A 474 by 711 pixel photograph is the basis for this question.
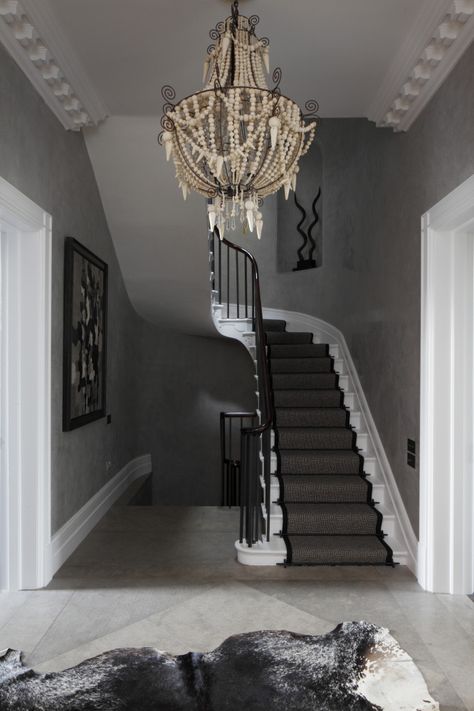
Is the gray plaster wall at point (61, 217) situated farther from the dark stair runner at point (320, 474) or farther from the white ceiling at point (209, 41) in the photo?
the dark stair runner at point (320, 474)

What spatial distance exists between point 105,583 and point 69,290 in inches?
75.6

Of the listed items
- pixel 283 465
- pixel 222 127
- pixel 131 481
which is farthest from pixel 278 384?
pixel 222 127

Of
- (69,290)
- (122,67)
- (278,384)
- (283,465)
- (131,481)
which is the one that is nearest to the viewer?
(122,67)

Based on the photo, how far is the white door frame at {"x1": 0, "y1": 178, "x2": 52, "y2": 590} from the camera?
338cm

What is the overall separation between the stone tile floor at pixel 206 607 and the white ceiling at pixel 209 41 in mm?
3040

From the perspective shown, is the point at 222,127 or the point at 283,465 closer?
the point at 222,127

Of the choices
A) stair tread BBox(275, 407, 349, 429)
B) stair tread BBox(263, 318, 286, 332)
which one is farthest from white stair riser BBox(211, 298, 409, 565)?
stair tread BBox(263, 318, 286, 332)

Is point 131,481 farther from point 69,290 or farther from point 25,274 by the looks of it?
point 25,274

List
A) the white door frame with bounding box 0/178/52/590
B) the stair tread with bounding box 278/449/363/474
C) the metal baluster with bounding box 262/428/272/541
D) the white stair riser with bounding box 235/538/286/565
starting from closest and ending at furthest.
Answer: the white door frame with bounding box 0/178/52/590 → the white stair riser with bounding box 235/538/286/565 → the metal baluster with bounding box 262/428/272/541 → the stair tread with bounding box 278/449/363/474

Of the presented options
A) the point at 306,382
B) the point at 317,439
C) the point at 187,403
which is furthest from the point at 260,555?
the point at 187,403

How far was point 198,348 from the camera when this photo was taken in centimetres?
809

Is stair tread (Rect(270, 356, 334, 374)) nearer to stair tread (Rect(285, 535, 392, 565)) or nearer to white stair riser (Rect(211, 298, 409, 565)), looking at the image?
white stair riser (Rect(211, 298, 409, 565))

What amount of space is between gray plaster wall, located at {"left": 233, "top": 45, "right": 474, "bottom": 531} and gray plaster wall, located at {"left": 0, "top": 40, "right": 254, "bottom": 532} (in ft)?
5.28

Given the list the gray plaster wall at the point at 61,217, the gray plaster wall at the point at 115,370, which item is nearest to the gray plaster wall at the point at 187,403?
the gray plaster wall at the point at 115,370
